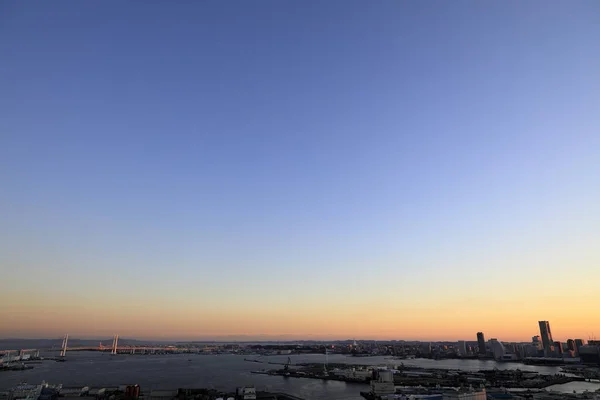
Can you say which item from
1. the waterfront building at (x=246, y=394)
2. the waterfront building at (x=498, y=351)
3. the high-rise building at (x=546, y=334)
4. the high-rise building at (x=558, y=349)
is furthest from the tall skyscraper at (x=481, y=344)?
the waterfront building at (x=246, y=394)

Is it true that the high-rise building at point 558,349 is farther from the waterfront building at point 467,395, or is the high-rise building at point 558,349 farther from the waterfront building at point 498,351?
the waterfront building at point 467,395

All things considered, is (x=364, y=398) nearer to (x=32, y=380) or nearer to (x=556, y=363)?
(x=32, y=380)

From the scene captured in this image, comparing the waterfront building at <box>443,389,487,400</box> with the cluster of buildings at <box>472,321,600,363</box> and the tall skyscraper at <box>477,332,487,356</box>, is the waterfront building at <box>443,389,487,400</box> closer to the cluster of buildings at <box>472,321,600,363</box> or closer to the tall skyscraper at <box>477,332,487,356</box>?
the cluster of buildings at <box>472,321,600,363</box>

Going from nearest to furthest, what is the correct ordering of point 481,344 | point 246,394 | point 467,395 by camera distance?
point 467,395 → point 246,394 → point 481,344

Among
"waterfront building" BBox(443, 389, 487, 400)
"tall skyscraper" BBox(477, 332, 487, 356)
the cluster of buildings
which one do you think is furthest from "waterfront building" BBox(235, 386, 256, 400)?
"tall skyscraper" BBox(477, 332, 487, 356)

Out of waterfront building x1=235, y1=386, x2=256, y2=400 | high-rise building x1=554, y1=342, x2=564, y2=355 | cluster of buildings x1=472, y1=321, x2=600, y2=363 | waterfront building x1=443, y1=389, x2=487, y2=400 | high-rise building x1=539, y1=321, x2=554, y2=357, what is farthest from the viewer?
high-rise building x1=539, y1=321, x2=554, y2=357

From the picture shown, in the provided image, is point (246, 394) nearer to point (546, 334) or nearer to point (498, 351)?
point (498, 351)

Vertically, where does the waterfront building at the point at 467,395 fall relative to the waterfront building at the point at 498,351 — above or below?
above

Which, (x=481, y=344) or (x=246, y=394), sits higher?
(x=246, y=394)

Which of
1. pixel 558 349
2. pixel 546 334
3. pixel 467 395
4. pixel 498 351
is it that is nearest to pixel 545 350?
pixel 558 349

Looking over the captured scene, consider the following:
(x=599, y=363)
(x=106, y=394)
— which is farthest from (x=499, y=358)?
(x=106, y=394)

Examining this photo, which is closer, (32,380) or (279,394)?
(279,394)
